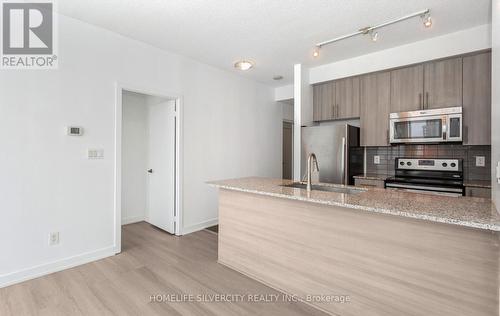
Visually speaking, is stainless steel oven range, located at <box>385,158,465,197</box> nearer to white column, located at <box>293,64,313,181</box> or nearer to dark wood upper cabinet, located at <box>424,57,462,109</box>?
dark wood upper cabinet, located at <box>424,57,462,109</box>

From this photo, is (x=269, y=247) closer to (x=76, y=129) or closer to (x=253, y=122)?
(x=76, y=129)

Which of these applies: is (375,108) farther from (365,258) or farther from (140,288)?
(140,288)

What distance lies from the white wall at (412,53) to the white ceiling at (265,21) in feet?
0.39

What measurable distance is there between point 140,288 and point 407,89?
3.95 m

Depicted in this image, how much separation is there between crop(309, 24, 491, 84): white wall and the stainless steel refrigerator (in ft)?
2.94

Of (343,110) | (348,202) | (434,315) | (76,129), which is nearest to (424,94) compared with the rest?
(343,110)

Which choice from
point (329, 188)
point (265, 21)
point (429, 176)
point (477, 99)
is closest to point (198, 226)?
point (329, 188)

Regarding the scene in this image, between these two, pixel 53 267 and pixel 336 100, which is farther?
pixel 336 100

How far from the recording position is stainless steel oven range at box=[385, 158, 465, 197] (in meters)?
3.00

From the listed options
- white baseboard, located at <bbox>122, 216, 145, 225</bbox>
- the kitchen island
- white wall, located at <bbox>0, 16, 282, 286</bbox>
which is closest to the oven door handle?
the kitchen island

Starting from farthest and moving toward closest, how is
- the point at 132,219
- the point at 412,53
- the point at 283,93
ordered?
the point at 283,93
the point at 132,219
the point at 412,53

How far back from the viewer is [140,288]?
88.7 inches

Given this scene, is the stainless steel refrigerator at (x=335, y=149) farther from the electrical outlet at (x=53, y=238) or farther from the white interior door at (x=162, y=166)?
the electrical outlet at (x=53, y=238)

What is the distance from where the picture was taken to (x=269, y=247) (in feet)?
7.63
